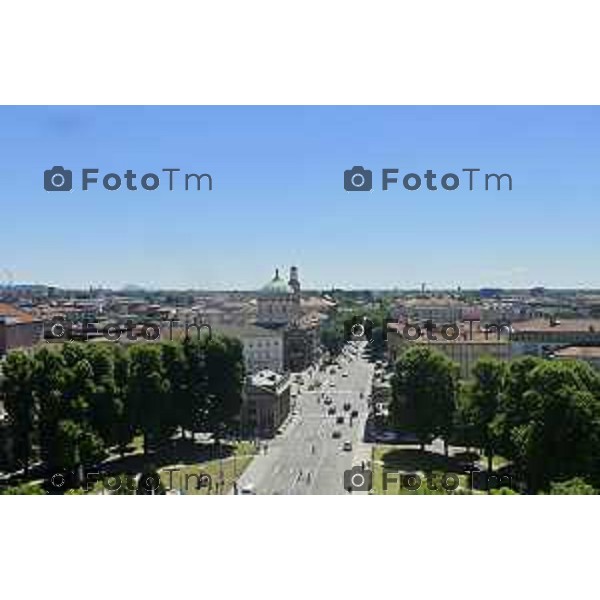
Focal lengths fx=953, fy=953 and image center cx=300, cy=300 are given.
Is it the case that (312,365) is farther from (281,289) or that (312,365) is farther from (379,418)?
(379,418)

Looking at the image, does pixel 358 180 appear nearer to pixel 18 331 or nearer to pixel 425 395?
pixel 425 395

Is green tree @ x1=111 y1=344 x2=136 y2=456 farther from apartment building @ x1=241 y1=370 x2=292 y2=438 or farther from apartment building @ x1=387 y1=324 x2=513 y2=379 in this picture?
apartment building @ x1=387 y1=324 x2=513 y2=379

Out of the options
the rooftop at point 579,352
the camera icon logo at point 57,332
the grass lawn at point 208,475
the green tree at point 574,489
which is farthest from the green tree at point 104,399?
the rooftop at point 579,352

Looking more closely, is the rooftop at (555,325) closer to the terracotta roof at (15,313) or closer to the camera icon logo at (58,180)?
the terracotta roof at (15,313)

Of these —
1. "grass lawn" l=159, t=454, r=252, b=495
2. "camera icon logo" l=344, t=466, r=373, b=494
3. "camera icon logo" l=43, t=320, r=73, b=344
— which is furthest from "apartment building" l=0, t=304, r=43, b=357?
"camera icon logo" l=344, t=466, r=373, b=494

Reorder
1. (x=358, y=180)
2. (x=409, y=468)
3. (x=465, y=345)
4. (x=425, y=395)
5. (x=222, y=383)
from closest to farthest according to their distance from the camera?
(x=358, y=180) < (x=409, y=468) < (x=425, y=395) < (x=222, y=383) < (x=465, y=345)

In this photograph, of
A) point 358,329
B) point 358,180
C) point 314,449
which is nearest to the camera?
point 358,180

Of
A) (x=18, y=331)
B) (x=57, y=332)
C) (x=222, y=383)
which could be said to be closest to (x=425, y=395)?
(x=222, y=383)
